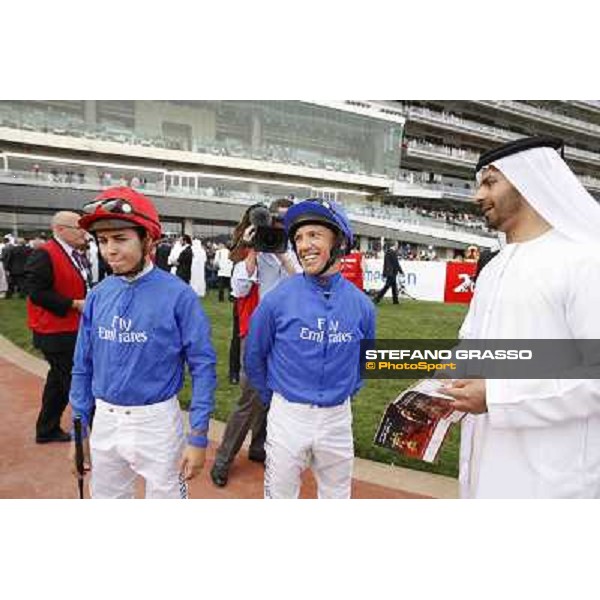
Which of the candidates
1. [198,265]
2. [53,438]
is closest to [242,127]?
[53,438]

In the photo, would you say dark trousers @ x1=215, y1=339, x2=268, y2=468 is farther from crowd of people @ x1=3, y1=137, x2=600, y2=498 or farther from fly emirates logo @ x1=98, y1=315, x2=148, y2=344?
fly emirates logo @ x1=98, y1=315, x2=148, y2=344

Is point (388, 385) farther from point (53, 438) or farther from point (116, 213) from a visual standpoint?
point (53, 438)

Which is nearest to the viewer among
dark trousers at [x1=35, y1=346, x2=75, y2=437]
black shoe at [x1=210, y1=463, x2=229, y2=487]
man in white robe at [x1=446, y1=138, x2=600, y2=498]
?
man in white robe at [x1=446, y1=138, x2=600, y2=498]

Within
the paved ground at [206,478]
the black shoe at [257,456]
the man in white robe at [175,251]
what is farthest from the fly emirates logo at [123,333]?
the man in white robe at [175,251]

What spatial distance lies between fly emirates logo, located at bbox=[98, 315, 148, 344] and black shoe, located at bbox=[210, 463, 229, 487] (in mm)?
1107

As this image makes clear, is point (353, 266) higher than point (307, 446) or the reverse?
higher

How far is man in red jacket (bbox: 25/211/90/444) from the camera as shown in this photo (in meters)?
2.58

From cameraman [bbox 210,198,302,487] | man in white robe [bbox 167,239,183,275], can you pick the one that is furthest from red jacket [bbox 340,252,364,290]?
man in white robe [bbox 167,239,183,275]

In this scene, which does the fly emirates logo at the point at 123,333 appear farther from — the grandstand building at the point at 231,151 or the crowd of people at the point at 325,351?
the grandstand building at the point at 231,151

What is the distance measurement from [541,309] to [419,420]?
54cm

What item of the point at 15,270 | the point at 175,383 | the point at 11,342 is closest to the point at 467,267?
the point at 175,383

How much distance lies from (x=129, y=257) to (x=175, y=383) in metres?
0.44

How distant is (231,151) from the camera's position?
3717mm

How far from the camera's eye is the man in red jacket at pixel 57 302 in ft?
8.45
